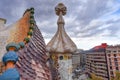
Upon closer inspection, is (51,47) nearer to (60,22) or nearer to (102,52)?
(60,22)

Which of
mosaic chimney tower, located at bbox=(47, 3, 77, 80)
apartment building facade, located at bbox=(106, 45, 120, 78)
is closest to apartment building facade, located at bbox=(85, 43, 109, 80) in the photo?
apartment building facade, located at bbox=(106, 45, 120, 78)

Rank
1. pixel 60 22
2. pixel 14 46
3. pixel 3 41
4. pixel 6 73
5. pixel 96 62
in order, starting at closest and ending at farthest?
pixel 6 73
pixel 14 46
pixel 60 22
pixel 3 41
pixel 96 62

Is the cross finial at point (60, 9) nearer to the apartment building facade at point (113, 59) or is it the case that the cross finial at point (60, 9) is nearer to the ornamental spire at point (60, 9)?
the ornamental spire at point (60, 9)

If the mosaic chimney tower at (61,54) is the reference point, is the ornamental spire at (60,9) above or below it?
above

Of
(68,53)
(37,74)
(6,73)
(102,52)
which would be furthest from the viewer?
(102,52)

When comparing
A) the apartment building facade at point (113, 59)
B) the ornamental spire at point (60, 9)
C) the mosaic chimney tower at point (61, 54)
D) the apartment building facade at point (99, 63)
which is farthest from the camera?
the apartment building facade at point (99, 63)

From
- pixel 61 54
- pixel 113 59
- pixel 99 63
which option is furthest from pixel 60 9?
pixel 99 63

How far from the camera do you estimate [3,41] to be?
5.31 metres

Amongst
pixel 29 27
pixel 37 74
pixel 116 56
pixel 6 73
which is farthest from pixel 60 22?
pixel 116 56

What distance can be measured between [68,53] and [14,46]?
2.05m

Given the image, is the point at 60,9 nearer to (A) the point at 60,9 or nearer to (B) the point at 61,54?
(A) the point at 60,9

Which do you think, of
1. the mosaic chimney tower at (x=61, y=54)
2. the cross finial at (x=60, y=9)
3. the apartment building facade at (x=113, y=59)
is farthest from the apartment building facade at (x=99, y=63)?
the mosaic chimney tower at (x=61, y=54)

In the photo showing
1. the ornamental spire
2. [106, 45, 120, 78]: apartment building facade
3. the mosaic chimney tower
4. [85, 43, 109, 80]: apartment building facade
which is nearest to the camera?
the mosaic chimney tower

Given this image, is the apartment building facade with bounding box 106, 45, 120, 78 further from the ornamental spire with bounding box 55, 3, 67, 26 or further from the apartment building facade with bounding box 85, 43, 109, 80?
the ornamental spire with bounding box 55, 3, 67, 26
